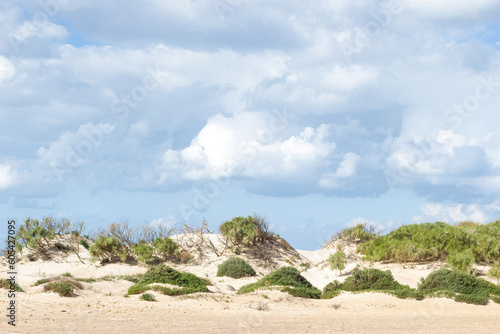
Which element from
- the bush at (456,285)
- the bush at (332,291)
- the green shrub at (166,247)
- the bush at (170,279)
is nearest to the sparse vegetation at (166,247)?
the green shrub at (166,247)

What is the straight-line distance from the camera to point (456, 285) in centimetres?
2300

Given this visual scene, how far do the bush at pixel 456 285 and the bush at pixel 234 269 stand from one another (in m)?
10.2

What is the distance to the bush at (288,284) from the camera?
22.4 metres

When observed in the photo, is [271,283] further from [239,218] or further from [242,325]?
[239,218]

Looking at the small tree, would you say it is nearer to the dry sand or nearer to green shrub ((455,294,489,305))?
the dry sand

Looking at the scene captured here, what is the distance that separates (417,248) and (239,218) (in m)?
12.8

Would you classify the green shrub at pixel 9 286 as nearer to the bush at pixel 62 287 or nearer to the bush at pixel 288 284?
the bush at pixel 62 287

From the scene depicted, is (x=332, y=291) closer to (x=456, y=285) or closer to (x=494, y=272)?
(x=456, y=285)

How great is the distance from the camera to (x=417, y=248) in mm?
29375

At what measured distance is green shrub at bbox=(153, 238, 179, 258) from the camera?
34281mm

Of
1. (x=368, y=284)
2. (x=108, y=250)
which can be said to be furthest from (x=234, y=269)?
(x=108, y=250)

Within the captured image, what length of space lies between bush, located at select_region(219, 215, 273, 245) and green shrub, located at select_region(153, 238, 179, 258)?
378 cm

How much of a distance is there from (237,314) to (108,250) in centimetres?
1885

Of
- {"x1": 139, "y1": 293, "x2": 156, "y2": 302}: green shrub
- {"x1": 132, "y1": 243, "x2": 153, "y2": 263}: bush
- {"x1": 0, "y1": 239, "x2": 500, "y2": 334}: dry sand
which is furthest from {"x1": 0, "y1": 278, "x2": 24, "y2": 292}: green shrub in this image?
{"x1": 132, "y1": 243, "x2": 153, "y2": 263}: bush
